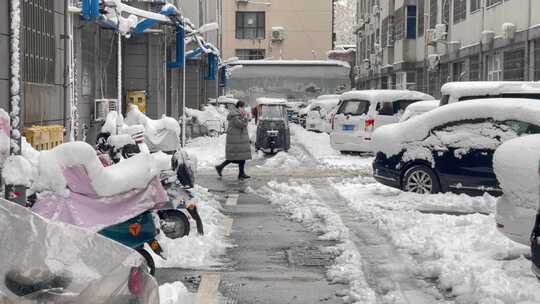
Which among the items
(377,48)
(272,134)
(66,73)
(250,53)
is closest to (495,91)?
(66,73)

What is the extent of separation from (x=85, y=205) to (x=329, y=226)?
4471 millimetres

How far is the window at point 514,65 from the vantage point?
2319 centimetres

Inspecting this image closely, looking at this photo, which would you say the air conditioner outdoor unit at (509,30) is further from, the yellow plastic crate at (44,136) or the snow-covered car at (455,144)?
the yellow plastic crate at (44,136)

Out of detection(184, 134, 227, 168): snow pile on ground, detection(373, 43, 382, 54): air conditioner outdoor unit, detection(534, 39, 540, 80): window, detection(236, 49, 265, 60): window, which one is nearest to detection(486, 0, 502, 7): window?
detection(534, 39, 540, 80): window

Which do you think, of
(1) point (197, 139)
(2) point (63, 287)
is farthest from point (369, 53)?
(2) point (63, 287)

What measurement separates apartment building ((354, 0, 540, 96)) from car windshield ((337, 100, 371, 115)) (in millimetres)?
4158

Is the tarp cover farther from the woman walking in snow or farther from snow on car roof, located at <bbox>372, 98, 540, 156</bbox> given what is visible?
the woman walking in snow

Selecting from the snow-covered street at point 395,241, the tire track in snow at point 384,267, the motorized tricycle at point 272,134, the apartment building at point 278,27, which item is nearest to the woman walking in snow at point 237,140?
the snow-covered street at point 395,241

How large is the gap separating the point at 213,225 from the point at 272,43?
5814 cm

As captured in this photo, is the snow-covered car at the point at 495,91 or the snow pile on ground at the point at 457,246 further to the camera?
the snow-covered car at the point at 495,91

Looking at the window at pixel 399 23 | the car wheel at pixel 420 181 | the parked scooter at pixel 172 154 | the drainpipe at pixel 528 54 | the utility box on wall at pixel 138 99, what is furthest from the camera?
the window at pixel 399 23

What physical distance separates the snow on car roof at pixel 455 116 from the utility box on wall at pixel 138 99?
8.93 m

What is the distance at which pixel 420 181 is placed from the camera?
46.8 ft

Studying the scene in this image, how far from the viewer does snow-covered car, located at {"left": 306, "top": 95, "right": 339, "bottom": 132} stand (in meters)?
37.6
